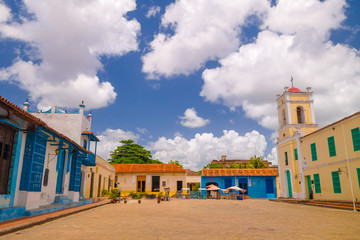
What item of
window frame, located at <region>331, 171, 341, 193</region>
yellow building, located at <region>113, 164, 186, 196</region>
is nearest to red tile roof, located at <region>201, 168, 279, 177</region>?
yellow building, located at <region>113, 164, 186, 196</region>

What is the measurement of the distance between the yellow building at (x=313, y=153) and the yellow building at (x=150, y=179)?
1185cm

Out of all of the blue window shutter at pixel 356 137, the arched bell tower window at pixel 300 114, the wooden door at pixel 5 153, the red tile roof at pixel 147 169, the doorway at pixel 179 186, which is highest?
the arched bell tower window at pixel 300 114

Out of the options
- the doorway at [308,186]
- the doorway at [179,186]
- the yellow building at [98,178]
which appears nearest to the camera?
the yellow building at [98,178]

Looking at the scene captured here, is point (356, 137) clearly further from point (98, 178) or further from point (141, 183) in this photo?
point (141, 183)

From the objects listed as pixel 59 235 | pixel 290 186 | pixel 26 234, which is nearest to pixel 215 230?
pixel 59 235

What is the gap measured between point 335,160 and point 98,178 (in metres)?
18.0

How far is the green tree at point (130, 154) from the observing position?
1683 inches

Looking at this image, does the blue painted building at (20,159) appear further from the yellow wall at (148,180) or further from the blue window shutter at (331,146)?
the yellow wall at (148,180)

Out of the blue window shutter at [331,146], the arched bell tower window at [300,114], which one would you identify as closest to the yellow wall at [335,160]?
the blue window shutter at [331,146]

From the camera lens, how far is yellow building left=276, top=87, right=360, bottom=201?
50.7ft

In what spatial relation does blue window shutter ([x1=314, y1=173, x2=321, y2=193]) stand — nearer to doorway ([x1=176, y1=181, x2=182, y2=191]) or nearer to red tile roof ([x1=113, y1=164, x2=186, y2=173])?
red tile roof ([x1=113, y1=164, x2=186, y2=173])

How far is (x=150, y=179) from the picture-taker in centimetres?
3134

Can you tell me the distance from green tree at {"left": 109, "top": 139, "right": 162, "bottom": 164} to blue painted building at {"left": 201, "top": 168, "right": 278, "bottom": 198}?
15.1 m

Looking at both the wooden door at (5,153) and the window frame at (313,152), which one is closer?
the wooden door at (5,153)
